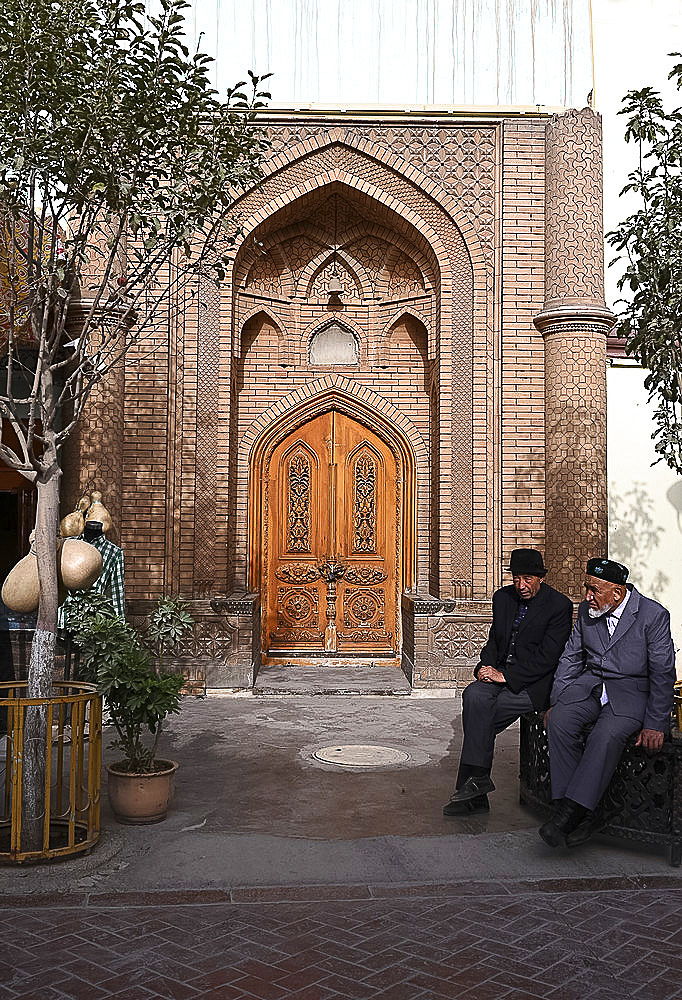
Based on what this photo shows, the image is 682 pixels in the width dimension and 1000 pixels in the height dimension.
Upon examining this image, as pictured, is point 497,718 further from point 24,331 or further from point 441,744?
point 24,331

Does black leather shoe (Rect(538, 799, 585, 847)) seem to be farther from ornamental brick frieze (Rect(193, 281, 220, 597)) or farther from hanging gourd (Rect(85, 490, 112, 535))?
ornamental brick frieze (Rect(193, 281, 220, 597))

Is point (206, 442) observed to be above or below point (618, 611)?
above

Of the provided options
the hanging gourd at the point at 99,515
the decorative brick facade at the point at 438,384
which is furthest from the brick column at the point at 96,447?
the hanging gourd at the point at 99,515

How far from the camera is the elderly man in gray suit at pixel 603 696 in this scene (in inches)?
205

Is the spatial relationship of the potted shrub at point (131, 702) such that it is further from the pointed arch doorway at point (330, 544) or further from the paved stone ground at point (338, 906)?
the pointed arch doorway at point (330, 544)

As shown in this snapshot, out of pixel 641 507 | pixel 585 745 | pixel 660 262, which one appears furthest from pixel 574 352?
pixel 585 745

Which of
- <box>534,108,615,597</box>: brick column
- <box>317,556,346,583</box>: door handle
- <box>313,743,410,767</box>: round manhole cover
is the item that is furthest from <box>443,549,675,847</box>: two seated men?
<box>317,556,346,583</box>: door handle

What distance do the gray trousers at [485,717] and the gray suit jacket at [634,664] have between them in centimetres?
49

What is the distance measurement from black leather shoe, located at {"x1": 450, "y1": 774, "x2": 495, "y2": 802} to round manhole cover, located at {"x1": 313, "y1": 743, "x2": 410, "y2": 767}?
4.60 ft

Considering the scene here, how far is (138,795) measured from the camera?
18.7 feet

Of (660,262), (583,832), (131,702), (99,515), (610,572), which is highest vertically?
(660,262)

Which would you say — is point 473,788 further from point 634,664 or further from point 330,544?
point 330,544

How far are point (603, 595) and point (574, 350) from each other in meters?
5.53

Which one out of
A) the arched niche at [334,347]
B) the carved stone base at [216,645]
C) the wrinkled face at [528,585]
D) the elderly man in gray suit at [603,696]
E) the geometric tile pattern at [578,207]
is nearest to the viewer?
the elderly man in gray suit at [603,696]
